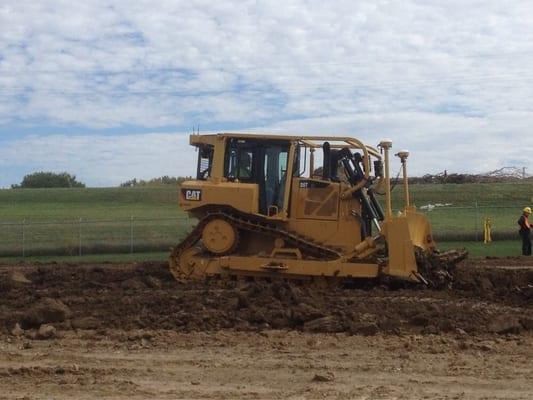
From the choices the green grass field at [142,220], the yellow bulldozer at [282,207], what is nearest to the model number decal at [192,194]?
the yellow bulldozer at [282,207]

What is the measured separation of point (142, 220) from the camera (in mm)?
32344

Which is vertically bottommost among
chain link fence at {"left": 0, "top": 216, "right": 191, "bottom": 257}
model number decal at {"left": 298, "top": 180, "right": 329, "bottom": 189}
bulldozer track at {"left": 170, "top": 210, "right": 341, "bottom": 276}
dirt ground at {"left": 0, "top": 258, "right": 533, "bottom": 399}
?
dirt ground at {"left": 0, "top": 258, "right": 533, "bottom": 399}

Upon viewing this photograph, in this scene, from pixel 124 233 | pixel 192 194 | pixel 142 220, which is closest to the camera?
pixel 192 194

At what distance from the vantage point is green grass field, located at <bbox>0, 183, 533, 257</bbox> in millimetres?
30031

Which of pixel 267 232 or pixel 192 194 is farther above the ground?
pixel 192 194

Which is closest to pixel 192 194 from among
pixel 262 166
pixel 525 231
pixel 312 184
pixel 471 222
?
pixel 262 166

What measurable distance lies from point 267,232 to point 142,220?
62.5 ft

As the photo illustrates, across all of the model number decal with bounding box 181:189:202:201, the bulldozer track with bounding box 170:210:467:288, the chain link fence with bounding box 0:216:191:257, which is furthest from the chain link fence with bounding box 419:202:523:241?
the model number decal with bounding box 181:189:202:201

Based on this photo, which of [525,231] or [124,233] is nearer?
[525,231]

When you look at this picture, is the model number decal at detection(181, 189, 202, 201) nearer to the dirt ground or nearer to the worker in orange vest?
the dirt ground

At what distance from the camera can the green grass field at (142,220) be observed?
1182 inches

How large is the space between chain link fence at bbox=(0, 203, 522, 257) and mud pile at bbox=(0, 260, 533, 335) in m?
15.9

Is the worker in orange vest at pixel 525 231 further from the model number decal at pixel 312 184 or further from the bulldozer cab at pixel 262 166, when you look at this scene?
the bulldozer cab at pixel 262 166

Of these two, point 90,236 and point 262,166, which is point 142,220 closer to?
point 90,236
